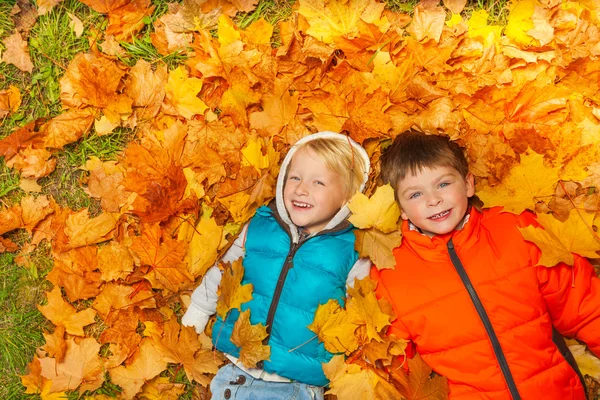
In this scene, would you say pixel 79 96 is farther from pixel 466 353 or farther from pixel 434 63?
pixel 466 353

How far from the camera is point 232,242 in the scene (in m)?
3.06

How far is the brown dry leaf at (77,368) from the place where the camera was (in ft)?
9.81

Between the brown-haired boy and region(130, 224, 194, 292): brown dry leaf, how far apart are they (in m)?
1.13

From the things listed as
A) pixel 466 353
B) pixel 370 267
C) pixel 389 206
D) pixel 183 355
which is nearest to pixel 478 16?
pixel 389 206

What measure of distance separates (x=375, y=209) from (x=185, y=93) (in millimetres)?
1340

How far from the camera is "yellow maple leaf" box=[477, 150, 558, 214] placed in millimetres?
2791

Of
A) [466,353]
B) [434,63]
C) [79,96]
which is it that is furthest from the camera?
[79,96]

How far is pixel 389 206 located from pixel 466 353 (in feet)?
2.71

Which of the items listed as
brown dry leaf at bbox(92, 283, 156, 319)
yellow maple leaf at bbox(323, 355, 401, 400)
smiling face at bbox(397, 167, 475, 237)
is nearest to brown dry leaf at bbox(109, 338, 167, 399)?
brown dry leaf at bbox(92, 283, 156, 319)

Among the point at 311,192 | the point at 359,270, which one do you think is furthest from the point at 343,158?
the point at 359,270

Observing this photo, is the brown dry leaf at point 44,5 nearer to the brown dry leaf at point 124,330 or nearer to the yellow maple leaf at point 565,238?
the brown dry leaf at point 124,330

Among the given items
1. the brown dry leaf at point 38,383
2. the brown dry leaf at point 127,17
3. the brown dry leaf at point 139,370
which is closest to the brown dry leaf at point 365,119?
the brown dry leaf at point 127,17

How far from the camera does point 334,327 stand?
276cm

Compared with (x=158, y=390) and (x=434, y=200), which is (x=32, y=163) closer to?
(x=158, y=390)
